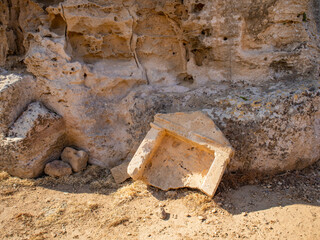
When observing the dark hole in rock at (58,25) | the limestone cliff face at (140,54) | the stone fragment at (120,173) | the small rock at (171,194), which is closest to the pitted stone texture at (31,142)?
the limestone cliff face at (140,54)

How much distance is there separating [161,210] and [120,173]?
99 centimetres

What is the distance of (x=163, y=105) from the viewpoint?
12.6ft

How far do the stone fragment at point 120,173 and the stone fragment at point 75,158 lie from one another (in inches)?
20.2

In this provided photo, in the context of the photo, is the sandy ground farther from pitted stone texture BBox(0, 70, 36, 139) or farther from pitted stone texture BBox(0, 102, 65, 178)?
pitted stone texture BBox(0, 70, 36, 139)

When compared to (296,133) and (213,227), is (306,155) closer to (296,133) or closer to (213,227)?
(296,133)

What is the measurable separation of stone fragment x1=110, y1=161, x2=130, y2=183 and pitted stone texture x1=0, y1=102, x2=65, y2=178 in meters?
1.02

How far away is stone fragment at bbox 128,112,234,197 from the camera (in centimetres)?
301

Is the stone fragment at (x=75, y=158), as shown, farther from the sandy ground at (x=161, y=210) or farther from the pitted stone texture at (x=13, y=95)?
the pitted stone texture at (x=13, y=95)

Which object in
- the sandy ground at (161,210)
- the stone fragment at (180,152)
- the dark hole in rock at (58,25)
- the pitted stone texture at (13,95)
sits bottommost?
the sandy ground at (161,210)

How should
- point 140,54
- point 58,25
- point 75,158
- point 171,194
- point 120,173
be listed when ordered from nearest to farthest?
1. point 171,194
2. point 120,173
3. point 75,158
4. point 58,25
5. point 140,54

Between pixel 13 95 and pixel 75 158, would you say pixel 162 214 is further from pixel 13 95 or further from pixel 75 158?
pixel 13 95

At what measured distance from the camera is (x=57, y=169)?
12.0 feet

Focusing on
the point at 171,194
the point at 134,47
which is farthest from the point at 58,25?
the point at 171,194

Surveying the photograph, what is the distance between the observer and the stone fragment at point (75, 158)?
12.4ft
